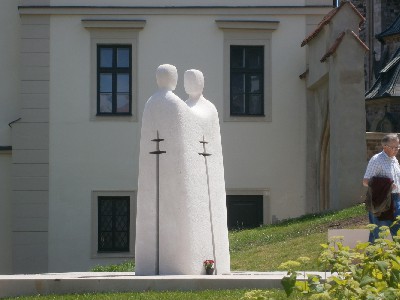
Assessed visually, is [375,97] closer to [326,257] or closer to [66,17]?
[66,17]

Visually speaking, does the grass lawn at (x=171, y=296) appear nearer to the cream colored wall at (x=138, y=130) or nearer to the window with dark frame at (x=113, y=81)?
the cream colored wall at (x=138, y=130)

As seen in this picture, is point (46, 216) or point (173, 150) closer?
point (173, 150)

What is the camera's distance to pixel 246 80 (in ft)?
90.1

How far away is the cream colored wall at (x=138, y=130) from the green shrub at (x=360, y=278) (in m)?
20.3

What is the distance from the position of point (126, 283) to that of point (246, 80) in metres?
16.5

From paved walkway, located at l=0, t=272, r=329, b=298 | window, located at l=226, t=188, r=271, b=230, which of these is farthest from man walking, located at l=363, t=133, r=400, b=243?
window, located at l=226, t=188, r=271, b=230

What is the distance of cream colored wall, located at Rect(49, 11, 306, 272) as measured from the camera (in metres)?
27.0

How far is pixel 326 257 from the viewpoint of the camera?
258 inches

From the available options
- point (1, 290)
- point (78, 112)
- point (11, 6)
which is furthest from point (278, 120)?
point (1, 290)

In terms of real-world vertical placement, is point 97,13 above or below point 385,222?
above

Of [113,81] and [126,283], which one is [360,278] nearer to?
[126,283]

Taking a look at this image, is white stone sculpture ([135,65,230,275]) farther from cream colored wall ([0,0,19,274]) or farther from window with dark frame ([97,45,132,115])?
cream colored wall ([0,0,19,274])

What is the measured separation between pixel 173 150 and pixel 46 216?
15065mm

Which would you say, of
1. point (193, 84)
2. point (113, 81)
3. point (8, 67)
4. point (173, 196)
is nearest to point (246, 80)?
point (113, 81)
